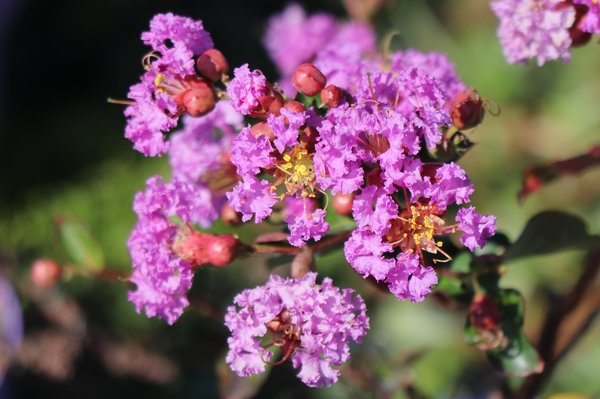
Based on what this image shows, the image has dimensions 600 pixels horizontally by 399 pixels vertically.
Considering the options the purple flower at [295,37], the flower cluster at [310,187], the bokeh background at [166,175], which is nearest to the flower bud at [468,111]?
the flower cluster at [310,187]

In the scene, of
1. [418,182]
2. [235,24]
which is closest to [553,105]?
[235,24]

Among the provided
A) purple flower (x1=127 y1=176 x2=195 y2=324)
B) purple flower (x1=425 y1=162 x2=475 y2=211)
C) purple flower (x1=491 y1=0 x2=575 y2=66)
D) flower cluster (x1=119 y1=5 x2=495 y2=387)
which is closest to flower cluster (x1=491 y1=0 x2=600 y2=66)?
purple flower (x1=491 y1=0 x2=575 y2=66)

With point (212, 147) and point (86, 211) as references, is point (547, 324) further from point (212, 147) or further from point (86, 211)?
point (86, 211)

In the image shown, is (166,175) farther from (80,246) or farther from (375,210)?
(375,210)

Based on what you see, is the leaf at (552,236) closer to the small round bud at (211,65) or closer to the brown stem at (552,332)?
the brown stem at (552,332)

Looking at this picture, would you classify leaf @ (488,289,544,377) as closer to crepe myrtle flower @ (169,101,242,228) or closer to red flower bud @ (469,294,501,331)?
red flower bud @ (469,294,501,331)

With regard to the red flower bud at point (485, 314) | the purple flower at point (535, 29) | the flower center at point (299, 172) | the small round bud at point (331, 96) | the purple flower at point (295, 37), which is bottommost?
the purple flower at point (295, 37)
